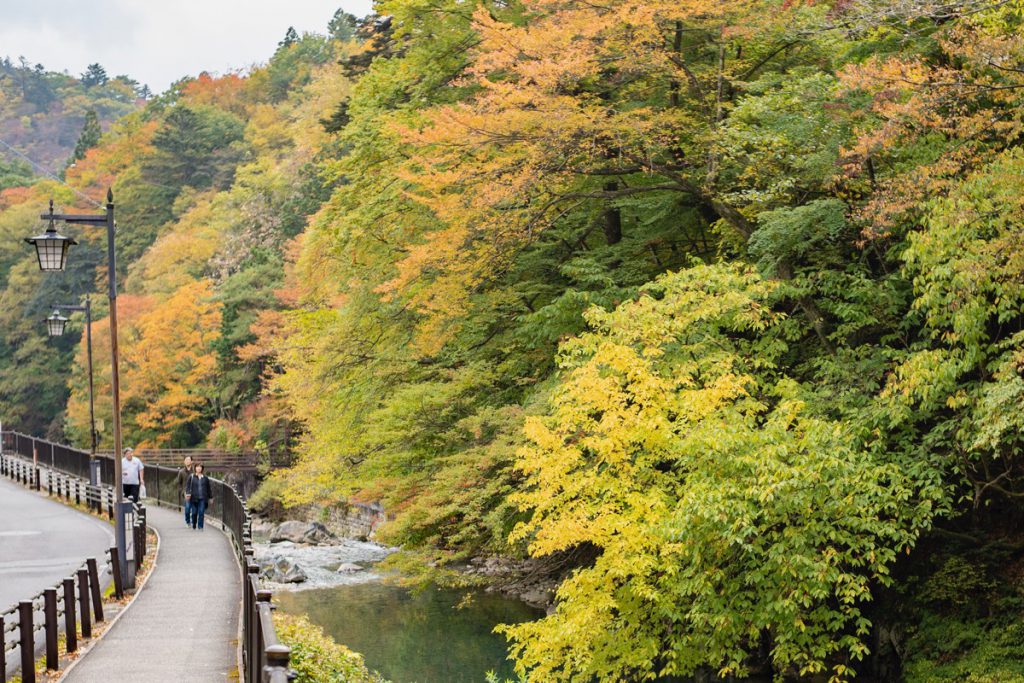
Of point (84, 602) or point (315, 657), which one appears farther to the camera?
point (84, 602)

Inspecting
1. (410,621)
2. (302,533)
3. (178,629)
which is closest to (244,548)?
(178,629)

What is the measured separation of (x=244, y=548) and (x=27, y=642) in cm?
377

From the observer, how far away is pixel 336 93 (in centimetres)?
5950

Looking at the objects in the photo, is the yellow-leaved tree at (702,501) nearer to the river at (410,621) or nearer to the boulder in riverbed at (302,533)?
the river at (410,621)

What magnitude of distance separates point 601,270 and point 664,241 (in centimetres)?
272

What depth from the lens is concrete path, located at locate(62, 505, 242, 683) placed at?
11.9m

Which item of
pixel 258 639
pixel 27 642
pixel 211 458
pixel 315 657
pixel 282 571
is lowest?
pixel 282 571

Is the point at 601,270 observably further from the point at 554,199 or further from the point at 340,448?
the point at 340,448

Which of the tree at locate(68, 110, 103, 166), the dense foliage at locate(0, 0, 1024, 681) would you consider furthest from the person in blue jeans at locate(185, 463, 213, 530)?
the tree at locate(68, 110, 103, 166)

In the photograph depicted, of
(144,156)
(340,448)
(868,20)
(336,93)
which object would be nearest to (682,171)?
(868,20)

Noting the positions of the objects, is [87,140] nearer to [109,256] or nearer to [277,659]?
[109,256]

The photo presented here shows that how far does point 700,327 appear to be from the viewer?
1822 cm

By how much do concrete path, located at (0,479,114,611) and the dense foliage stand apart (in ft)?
16.3

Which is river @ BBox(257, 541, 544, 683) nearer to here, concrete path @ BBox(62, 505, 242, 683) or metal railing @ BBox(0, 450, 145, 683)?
concrete path @ BBox(62, 505, 242, 683)
